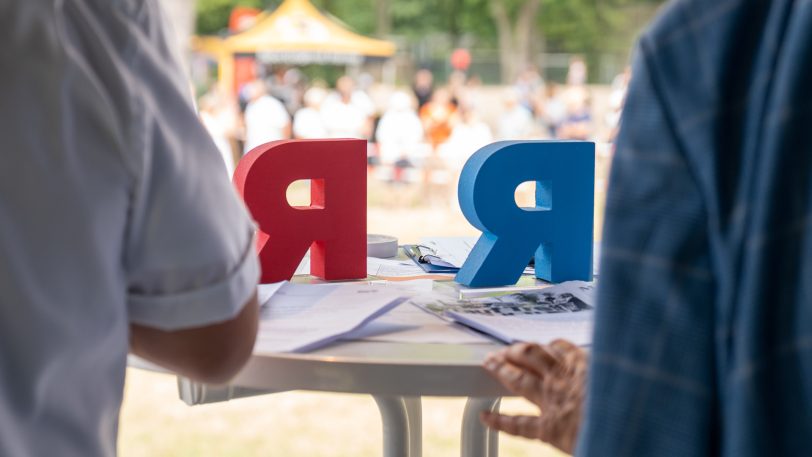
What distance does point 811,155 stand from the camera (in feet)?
1.76

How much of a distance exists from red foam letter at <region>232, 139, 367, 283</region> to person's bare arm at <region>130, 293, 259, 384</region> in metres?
0.57

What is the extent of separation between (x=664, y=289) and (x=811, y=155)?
0.11 meters

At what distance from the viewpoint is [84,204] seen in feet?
2.09

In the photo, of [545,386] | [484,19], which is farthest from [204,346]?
[484,19]

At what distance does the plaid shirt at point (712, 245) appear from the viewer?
0.53 metres

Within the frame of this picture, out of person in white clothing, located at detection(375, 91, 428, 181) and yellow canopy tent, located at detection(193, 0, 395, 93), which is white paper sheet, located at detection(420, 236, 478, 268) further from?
yellow canopy tent, located at detection(193, 0, 395, 93)

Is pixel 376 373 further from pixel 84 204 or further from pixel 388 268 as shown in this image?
pixel 388 268

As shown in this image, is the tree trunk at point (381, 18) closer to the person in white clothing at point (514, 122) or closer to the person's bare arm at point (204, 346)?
the person in white clothing at point (514, 122)

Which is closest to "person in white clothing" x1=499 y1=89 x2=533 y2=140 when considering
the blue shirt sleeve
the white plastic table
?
the white plastic table

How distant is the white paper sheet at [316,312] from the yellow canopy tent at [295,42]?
11518 millimetres

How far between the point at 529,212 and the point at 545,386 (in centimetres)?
57

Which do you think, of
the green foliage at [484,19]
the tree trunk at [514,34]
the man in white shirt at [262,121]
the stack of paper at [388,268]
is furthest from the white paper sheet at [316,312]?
the green foliage at [484,19]

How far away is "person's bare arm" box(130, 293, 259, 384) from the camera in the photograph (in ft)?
2.42

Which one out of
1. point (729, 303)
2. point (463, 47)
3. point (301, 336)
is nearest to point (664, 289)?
point (729, 303)
